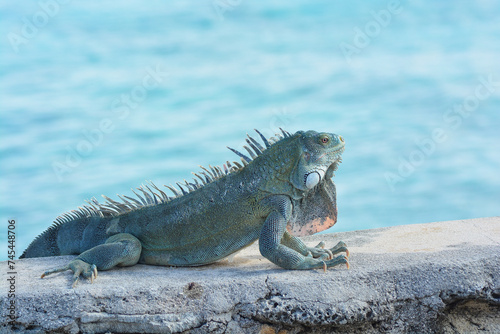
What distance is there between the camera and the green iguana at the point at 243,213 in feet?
21.9

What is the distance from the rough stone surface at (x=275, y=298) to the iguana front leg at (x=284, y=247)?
0.11 meters

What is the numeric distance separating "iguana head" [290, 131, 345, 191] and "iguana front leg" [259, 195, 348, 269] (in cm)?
26

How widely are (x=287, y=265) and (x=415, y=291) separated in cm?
129

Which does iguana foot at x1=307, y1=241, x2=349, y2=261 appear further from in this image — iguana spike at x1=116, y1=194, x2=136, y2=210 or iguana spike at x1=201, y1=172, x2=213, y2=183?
iguana spike at x1=116, y1=194, x2=136, y2=210

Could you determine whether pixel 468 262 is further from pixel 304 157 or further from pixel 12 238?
pixel 12 238

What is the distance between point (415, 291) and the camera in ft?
20.1

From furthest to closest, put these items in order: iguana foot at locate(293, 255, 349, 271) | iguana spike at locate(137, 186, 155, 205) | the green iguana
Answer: iguana spike at locate(137, 186, 155, 205) < the green iguana < iguana foot at locate(293, 255, 349, 271)

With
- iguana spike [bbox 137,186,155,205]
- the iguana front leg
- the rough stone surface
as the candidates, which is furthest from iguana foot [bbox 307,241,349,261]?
iguana spike [bbox 137,186,155,205]

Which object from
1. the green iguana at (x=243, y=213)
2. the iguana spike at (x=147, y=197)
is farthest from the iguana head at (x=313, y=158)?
the iguana spike at (x=147, y=197)


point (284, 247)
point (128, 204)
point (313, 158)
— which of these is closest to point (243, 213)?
point (284, 247)

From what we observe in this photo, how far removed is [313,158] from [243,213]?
37.7 inches

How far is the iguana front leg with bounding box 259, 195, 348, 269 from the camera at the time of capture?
20.8ft

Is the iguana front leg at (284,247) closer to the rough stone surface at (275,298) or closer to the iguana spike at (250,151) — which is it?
the rough stone surface at (275,298)

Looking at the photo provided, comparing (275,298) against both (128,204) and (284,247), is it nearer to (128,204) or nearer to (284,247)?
(284,247)
